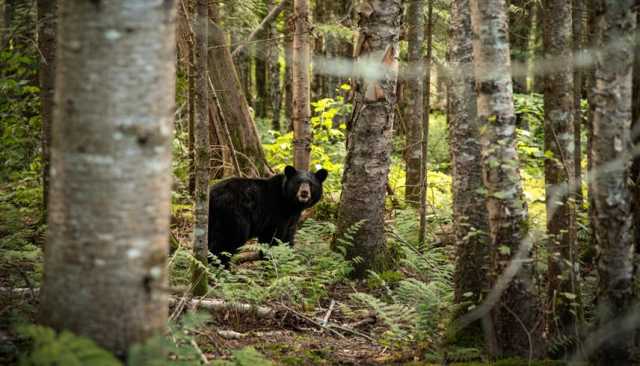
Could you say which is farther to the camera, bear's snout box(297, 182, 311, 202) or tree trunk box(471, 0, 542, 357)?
bear's snout box(297, 182, 311, 202)

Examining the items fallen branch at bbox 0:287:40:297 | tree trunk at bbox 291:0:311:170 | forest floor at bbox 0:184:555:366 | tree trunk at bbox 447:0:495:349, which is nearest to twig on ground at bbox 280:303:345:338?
forest floor at bbox 0:184:555:366

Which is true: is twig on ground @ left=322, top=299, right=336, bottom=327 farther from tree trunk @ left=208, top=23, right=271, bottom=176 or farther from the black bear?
tree trunk @ left=208, top=23, right=271, bottom=176

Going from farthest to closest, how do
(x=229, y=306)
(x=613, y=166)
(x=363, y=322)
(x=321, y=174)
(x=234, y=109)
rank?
(x=234, y=109) → (x=321, y=174) → (x=363, y=322) → (x=229, y=306) → (x=613, y=166)

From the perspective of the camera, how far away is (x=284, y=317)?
6422 mm

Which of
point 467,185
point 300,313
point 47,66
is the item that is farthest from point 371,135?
point 47,66

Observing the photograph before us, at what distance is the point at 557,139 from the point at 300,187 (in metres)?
5.09

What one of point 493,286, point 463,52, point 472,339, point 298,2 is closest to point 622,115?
point 493,286

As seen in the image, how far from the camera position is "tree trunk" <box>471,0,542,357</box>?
469 cm

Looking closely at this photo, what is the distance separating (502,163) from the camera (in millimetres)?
4742

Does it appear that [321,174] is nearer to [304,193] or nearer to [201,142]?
[304,193]

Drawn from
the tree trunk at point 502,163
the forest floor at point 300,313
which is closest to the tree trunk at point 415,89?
the forest floor at point 300,313

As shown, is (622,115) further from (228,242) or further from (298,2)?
(298,2)

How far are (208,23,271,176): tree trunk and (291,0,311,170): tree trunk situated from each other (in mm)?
1500

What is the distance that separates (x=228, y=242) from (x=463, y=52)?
202 inches
